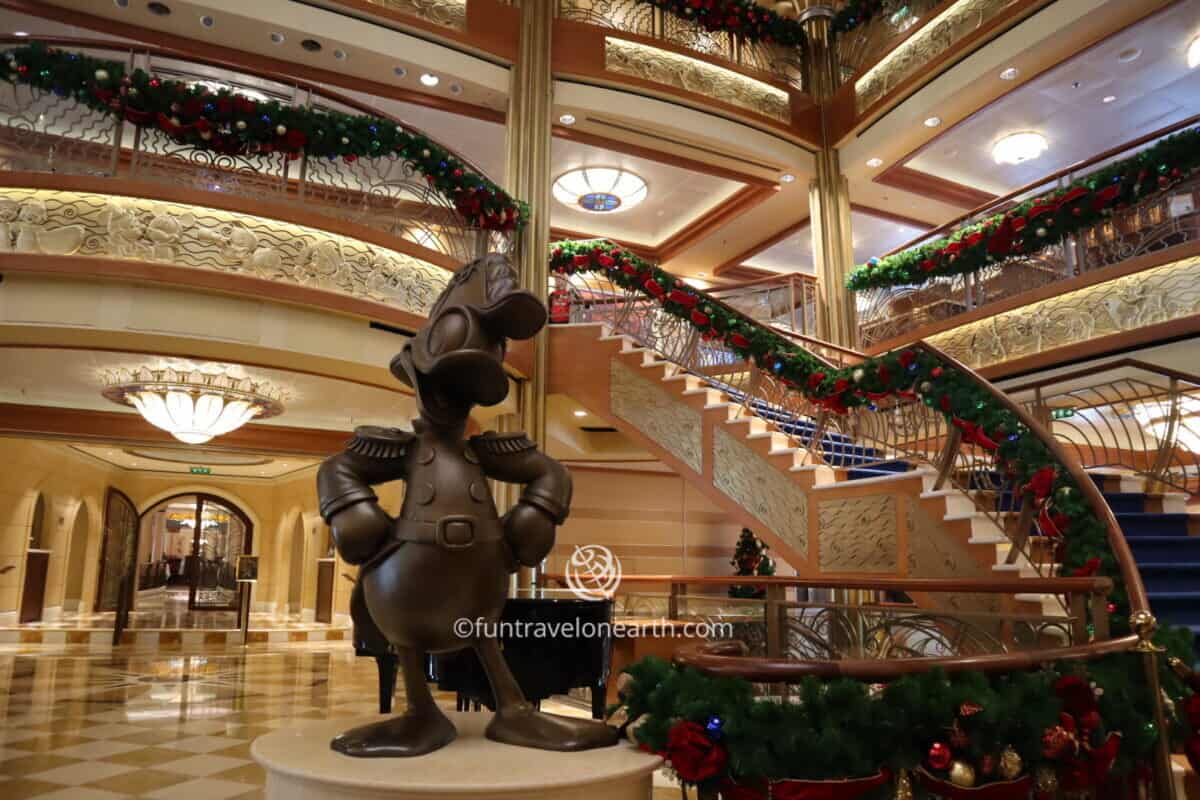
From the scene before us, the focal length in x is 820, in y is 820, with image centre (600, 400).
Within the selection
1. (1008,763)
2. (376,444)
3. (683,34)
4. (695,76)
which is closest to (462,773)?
(376,444)

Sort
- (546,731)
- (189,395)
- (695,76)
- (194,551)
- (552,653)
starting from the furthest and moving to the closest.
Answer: (194,551) < (695,76) < (189,395) < (552,653) < (546,731)

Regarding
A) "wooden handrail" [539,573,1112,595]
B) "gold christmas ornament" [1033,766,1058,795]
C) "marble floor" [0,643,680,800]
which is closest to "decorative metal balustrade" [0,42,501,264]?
"marble floor" [0,643,680,800]

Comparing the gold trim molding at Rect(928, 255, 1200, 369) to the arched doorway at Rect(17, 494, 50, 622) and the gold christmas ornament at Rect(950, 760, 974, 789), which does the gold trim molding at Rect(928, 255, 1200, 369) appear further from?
the arched doorway at Rect(17, 494, 50, 622)

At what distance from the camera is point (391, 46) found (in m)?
8.27

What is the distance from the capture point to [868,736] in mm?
1943

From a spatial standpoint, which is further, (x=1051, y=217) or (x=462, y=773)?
(x=1051, y=217)

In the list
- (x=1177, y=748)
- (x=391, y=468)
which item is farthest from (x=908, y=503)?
(x=391, y=468)

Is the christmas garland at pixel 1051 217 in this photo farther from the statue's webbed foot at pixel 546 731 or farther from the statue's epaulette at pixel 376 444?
the statue's epaulette at pixel 376 444

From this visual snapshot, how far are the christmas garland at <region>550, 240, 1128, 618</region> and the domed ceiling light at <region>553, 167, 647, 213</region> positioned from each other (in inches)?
121

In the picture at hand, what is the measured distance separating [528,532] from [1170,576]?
13.2 feet

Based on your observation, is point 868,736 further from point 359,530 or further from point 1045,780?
point 359,530

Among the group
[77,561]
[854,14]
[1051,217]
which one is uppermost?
[854,14]

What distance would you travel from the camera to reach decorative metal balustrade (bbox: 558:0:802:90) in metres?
9.77

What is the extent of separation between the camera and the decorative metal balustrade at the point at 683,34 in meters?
9.77
